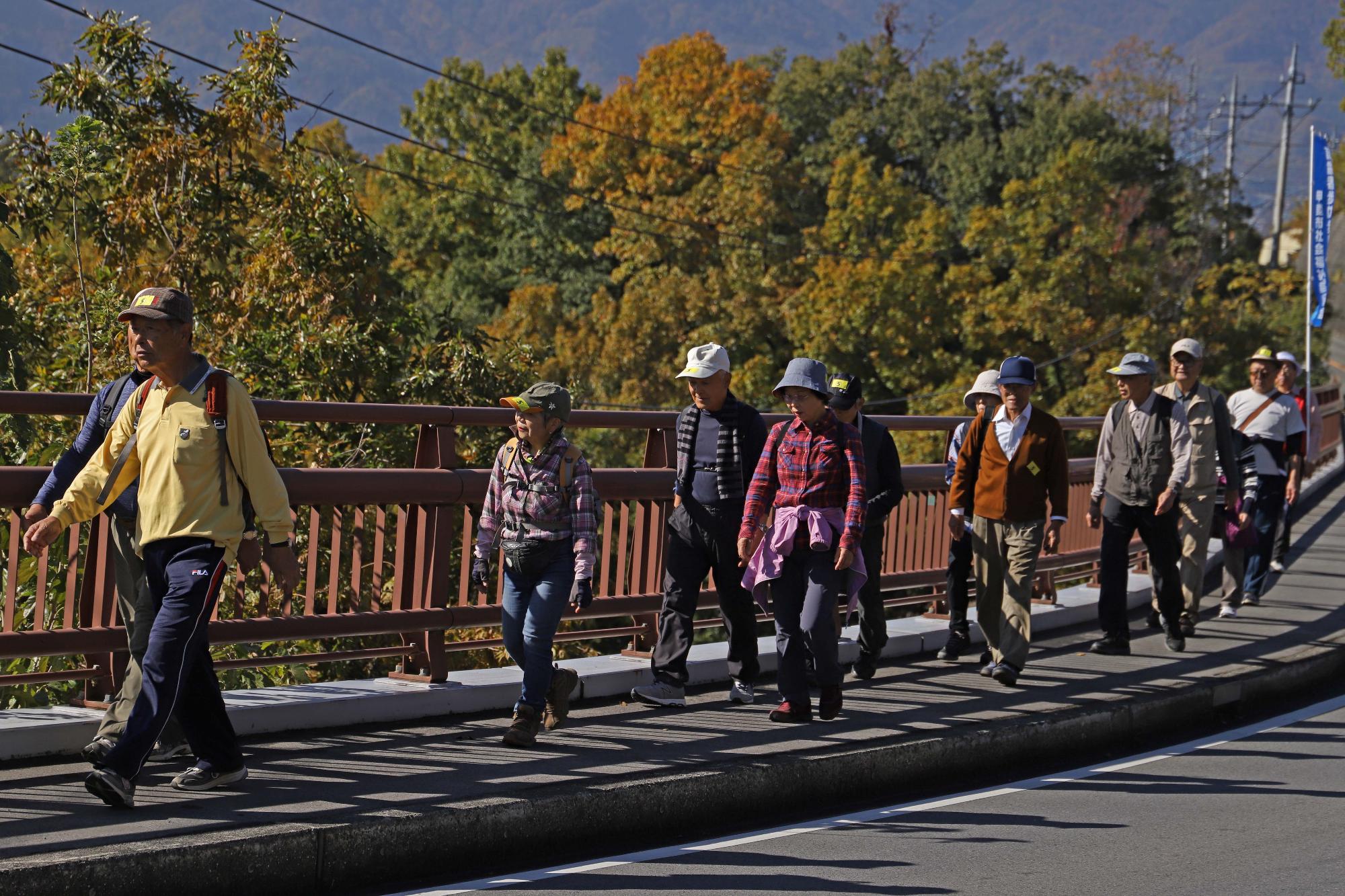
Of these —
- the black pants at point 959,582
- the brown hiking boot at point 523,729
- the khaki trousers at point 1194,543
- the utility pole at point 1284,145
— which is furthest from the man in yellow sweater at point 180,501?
the utility pole at point 1284,145

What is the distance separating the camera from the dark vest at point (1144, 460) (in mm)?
10117

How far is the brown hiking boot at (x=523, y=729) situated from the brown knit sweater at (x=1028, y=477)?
3384mm

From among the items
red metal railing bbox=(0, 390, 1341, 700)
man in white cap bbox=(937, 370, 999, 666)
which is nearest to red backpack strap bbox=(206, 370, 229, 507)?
red metal railing bbox=(0, 390, 1341, 700)

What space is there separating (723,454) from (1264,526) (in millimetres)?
6838

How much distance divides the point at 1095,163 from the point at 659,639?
133ft

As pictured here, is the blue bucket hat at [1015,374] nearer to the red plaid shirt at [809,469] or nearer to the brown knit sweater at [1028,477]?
the brown knit sweater at [1028,477]

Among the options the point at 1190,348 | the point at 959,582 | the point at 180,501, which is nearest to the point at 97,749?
the point at 180,501

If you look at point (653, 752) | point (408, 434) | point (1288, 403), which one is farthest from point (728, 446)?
point (408, 434)

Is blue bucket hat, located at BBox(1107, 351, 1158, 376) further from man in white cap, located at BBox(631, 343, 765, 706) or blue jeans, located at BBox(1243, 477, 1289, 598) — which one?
blue jeans, located at BBox(1243, 477, 1289, 598)

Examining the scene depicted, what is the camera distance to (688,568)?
804 cm

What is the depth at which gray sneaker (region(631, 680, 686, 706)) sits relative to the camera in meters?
8.01

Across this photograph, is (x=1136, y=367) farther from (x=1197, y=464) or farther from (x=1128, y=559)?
(x=1197, y=464)

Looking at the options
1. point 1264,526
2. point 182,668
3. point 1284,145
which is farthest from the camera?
point 1284,145

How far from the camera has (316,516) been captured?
7.29 meters
